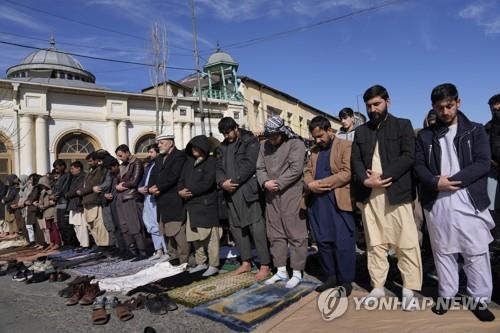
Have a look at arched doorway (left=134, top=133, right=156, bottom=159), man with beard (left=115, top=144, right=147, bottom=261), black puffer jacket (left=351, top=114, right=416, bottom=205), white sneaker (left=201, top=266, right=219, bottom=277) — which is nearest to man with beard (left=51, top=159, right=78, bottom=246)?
man with beard (left=115, top=144, right=147, bottom=261)

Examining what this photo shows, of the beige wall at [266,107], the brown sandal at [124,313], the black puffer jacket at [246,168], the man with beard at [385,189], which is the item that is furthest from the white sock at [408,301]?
the beige wall at [266,107]

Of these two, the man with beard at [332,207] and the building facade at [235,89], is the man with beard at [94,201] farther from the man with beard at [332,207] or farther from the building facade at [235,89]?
the building facade at [235,89]

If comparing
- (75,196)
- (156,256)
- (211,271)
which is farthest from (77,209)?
(211,271)

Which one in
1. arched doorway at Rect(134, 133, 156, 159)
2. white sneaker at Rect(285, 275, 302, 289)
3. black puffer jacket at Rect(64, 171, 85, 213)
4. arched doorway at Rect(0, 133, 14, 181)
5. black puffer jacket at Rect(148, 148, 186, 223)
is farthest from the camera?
arched doorway at Rect(134, 133, 156, 159)

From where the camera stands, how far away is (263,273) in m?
4.12

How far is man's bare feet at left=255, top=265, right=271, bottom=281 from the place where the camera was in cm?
404

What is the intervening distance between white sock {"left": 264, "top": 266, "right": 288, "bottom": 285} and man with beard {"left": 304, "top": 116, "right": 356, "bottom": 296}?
0.51m

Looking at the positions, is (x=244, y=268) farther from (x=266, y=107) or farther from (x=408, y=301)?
(x=266, y=107)

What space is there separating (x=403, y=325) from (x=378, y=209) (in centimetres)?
92

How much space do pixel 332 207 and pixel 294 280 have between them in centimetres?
90

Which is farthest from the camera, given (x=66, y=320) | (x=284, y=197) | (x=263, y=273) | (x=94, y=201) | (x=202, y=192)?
(x=94, y=201)

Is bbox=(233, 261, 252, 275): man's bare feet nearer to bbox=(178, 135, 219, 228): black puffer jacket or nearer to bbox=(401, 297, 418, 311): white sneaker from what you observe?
bbox=(178, 135, 219, 228): black puffer jacket

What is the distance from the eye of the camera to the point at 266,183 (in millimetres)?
3816

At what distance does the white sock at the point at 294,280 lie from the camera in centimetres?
367
